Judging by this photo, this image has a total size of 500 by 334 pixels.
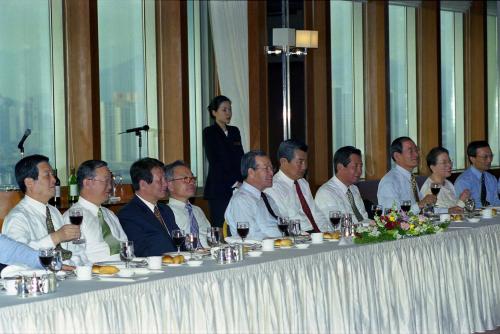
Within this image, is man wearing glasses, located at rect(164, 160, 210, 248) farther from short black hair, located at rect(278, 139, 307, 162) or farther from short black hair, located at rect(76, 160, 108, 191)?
short black hair, located at rect(278, 139, 307, 162)

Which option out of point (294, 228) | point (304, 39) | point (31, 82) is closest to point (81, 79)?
point (31, 82)

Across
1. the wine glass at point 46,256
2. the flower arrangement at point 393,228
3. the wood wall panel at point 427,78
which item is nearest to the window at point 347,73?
the wood wall panel at point 427,78

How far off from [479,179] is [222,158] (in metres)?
2.02

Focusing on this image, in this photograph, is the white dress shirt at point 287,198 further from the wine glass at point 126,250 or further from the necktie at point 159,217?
the wine glass at point 126,250

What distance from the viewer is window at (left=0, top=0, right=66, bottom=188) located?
7.89m

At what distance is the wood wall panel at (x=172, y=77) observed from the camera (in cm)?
908

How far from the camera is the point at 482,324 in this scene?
5.76 metres

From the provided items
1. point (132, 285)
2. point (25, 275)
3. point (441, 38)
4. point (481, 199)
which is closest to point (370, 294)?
point (132, 285)

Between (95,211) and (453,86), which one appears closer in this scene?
(95,211)

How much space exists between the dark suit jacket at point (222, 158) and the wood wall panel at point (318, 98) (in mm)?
2421

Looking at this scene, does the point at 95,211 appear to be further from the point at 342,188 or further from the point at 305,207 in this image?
the point at 342,188

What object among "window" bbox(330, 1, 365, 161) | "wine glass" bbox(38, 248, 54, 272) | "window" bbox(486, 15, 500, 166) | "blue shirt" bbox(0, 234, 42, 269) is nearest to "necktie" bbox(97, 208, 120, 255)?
"blue shirt" bbox(0, 234, 42, 269)

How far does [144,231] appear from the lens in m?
5.33

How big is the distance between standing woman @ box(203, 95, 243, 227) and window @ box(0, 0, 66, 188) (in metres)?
1.20
